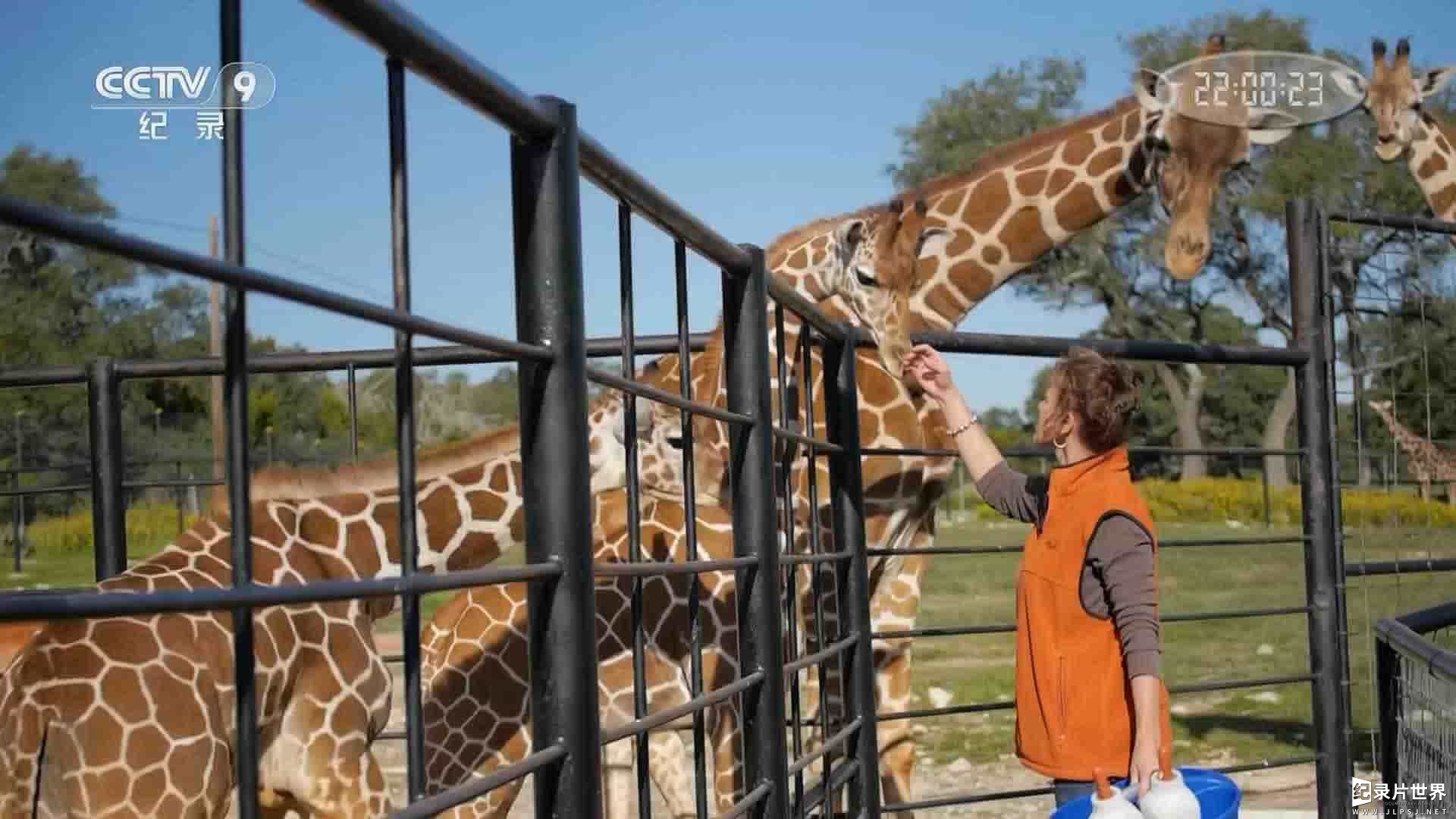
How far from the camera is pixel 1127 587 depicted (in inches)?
121

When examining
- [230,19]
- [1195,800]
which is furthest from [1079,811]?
[230,19]

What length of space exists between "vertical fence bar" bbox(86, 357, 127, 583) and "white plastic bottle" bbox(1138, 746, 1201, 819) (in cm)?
285

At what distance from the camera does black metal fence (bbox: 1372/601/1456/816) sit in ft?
9.23

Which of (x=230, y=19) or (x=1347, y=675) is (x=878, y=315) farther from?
(x=230, y=19)

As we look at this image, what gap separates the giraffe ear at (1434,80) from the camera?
10734 mm

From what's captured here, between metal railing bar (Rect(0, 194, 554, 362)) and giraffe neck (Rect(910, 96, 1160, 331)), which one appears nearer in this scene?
metal railing bar (Rect(0, 194, 554, 362))

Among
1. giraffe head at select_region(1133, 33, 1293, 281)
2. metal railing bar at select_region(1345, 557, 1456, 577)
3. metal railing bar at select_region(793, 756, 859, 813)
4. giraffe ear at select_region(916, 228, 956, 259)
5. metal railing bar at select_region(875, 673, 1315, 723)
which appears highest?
giraffe head at select_region(1133, 33, 1293, 281)

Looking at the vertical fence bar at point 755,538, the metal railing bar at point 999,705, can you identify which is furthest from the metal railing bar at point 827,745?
the vertical fence bar at point 755,538

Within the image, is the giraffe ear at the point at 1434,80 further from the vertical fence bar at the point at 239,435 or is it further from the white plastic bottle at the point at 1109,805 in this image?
the vertical fence bar at the point at 239,435

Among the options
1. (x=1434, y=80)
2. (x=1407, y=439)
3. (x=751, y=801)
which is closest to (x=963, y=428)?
(x=751, y=801)

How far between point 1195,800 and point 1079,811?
0.24m

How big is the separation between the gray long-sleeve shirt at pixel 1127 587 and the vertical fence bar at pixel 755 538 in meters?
0.70

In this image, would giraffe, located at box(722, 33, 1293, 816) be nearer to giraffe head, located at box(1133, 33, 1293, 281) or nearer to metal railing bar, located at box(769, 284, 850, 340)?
giraffe head, located at box(1133, 33, 1293, 281)

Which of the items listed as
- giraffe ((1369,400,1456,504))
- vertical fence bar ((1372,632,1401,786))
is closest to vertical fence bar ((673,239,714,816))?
vertical fence bar ((1372,632,1401,786))
